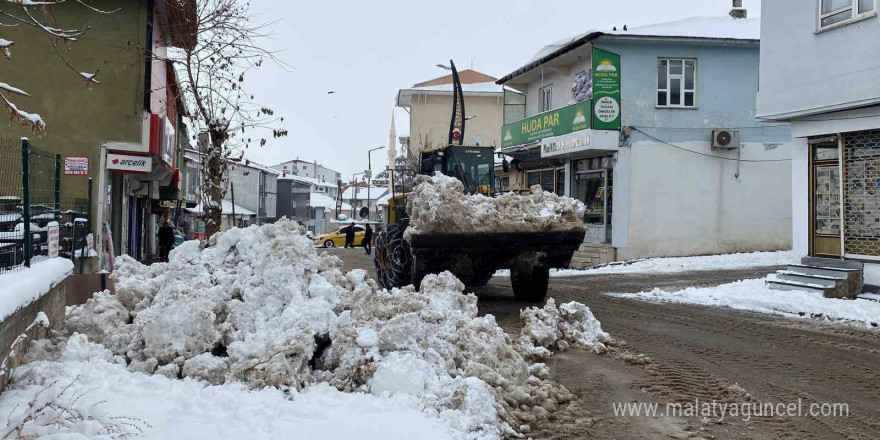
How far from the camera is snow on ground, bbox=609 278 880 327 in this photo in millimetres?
10836

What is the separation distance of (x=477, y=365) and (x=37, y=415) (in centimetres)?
317

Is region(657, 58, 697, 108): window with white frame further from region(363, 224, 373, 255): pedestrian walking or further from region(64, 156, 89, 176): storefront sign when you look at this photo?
region(64, 156, 89, 176): storefront sign

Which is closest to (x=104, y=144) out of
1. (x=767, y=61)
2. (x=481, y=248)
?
(x=481, y=248)

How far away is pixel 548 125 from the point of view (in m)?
24.6

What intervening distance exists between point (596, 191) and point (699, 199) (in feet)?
11.1

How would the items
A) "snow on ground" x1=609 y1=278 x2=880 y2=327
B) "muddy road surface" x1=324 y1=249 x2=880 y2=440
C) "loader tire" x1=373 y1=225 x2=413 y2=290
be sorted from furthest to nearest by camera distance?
"loader tire" x1=373 y1=225 x2=413 y2=290, "snow on ground" x1=609 y1=278 x2=880 y2=327, "muddy road surface" x1=324 y1=249 x2=880 y2=440

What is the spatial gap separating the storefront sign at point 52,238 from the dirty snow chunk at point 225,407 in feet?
7.60

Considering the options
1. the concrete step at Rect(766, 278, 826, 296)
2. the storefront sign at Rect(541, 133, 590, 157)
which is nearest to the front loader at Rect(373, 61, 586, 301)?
the concrete step at Rect(766, 278, 826, 296)

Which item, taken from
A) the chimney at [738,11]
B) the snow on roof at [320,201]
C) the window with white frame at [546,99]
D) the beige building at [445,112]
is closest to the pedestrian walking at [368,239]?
the window with white frame at [546,99]

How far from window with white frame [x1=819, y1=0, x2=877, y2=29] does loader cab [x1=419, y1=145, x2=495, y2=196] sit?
7052 mm

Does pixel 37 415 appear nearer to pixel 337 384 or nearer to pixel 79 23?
pixel 337 384

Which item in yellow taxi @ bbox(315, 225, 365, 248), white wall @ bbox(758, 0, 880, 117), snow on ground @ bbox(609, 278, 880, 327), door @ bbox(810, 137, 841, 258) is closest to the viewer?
snow on ground @ bbox(609, 278, 880, 327)

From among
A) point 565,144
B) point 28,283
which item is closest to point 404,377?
point 28,283

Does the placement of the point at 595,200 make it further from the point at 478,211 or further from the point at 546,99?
the point at 478,211
